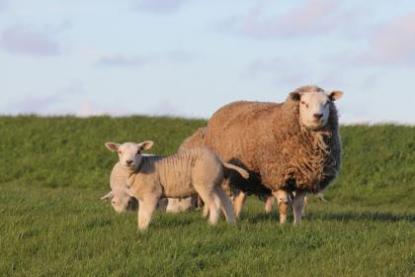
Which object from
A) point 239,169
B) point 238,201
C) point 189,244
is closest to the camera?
point 189,244

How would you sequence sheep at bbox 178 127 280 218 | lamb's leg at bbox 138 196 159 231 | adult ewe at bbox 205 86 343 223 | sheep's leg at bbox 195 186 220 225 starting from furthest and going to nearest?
sheep at bbox 178 127 280 218
adult ewe at bbox 205 86 343 223
sheep's leg at bbox 195 186 220 225
lamb's leg at bbox 138 196 159 231

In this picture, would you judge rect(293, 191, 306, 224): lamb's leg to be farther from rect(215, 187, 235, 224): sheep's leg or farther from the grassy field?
rect(215, 187, 235, 224): sheep's leg

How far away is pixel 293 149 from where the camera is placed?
13328 mm

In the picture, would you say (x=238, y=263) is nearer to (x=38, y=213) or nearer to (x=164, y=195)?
(x=164, y=195)

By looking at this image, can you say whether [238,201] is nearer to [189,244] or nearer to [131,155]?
[131,155]

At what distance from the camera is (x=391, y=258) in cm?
1069

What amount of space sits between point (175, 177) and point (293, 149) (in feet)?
6.21

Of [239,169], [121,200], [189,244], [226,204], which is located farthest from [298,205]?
[121,200]

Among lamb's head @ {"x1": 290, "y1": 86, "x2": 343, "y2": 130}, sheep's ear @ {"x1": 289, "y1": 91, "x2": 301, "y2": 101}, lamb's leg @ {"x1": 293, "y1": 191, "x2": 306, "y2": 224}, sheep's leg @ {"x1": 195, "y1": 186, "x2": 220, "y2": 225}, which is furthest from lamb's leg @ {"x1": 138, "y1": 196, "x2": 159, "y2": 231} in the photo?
sheep's ear @ {"x1": 289, "y1": 91, "x2": 301, "y2": 101}

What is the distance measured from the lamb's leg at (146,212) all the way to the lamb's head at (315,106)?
7.77 ft

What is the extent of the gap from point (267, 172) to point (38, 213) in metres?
3.33

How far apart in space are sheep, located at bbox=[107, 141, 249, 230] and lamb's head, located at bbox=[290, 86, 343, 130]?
1.42m

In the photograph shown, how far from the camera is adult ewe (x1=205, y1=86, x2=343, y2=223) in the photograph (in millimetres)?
13109

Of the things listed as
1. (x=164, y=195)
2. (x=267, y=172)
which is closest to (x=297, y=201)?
(x=267, y=172)
